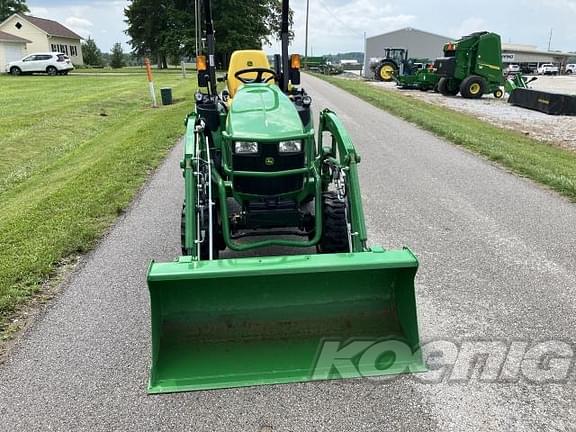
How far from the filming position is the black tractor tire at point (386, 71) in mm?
36375

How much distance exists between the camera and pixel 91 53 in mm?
67375

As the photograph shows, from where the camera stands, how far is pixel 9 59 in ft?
145

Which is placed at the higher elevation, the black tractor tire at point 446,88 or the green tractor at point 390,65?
the green tractor at point 390,65

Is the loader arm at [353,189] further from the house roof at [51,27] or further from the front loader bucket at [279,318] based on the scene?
the house roof at [51,27]

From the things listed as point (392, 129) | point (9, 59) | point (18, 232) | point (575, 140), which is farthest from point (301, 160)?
point (9, 59)

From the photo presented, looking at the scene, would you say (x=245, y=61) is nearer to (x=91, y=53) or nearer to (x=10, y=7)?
(x=91, y=53)

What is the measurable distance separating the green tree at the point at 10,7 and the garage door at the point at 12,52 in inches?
1329

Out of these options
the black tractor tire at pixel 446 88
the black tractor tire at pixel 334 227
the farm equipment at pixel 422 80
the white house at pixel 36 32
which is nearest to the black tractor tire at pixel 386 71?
the farm equipment at pixel 422 80

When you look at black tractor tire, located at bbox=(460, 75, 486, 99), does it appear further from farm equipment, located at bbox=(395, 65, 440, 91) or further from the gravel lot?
farm equipment, located at bbox=(395, 65, 440, 91)

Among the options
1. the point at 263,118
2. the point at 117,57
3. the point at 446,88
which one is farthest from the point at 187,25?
the point at 263,118

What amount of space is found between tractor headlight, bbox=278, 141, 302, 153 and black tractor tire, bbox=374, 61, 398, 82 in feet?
113

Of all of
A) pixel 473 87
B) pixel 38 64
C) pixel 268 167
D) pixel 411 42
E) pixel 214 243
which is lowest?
pixel 214 243

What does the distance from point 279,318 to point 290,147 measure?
1.29 metres

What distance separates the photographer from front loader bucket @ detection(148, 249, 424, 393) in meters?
2.81
